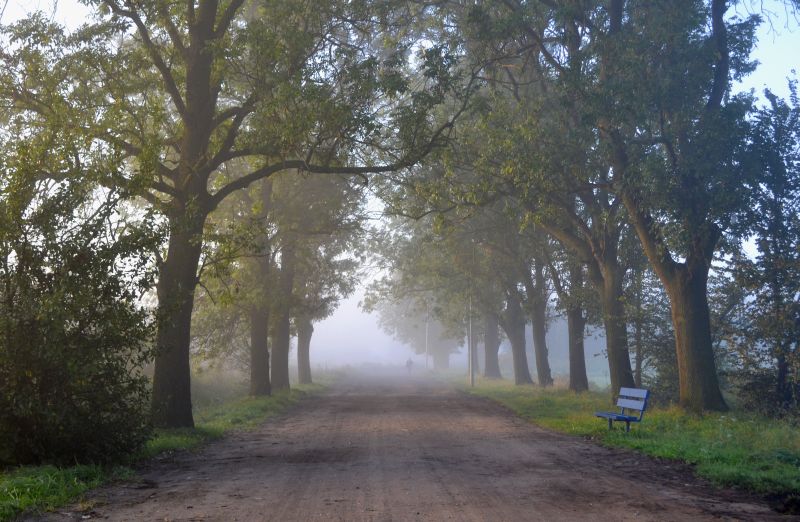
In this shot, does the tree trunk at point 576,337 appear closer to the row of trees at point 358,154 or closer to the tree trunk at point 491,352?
the row of trees at point 358,154

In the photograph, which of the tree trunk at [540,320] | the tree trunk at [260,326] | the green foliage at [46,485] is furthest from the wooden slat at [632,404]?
the tree trunk at [540,320]

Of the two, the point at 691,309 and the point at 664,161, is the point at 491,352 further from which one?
the point at 664,161

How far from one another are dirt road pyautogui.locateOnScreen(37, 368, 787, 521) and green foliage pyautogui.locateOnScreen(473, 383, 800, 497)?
1.66ft

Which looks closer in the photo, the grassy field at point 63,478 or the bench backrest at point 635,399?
the grassy field at point 63,478

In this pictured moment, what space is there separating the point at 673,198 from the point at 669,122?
218cm

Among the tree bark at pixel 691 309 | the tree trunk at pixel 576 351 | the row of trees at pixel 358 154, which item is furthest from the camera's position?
the tree trunk at pixel 576 351

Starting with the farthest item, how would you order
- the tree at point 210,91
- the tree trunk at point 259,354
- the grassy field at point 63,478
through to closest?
the tree trunk at point 259,354
the tree at point 210,91
the grassy field at point 63,478

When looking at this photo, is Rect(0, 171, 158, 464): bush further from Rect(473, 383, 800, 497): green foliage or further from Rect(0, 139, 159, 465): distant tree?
Rect(473, 383, 800, 497): green foliage

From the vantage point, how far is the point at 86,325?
10.9 m

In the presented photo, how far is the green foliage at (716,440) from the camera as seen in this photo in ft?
33.1

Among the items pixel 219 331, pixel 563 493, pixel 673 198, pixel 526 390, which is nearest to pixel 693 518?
pixel 563 493

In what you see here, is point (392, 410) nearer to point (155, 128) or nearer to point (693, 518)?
point (155, 128)

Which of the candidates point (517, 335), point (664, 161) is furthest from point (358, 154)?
point (517, 335)

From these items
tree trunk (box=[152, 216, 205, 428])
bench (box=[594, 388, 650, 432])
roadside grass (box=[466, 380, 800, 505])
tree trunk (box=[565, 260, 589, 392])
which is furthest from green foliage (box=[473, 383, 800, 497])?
tree trunk (box=[565, 260, 589, 392])
